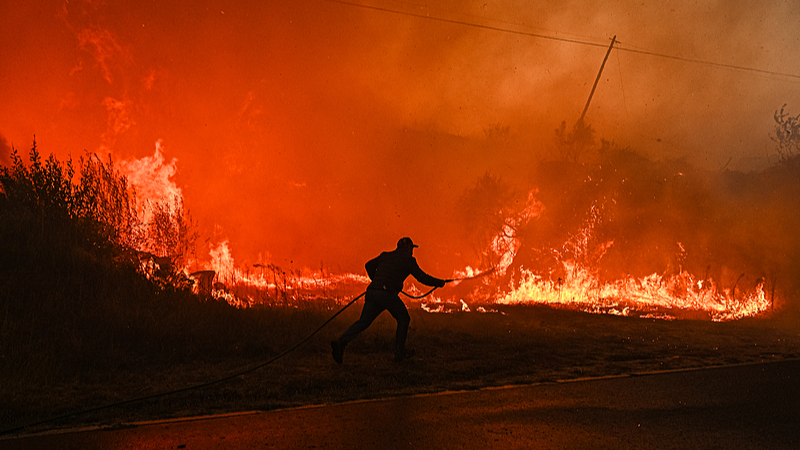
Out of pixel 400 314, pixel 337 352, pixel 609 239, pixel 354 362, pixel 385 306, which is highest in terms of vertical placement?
pixel 609 239

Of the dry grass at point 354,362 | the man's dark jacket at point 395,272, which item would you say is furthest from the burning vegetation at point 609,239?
the man's dark jacket at point 395,272

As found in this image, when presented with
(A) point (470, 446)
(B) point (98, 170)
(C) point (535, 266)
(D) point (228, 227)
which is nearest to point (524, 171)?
(C) point (535, 266)

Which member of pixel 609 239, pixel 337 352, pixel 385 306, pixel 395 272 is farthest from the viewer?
pixel 609 239

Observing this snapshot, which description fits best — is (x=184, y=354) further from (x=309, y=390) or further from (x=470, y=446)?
(x=470, y=446)

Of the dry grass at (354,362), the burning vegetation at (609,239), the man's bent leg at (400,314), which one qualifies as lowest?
the dry grass at (354,362)

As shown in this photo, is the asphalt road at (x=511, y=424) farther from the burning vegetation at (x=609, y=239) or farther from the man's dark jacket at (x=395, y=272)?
the burning vegetation at (x=609, y=239)

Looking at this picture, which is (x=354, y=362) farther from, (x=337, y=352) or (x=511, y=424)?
(x=511, y=424)

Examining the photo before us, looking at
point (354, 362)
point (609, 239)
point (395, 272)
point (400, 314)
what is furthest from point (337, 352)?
point (609, 239)

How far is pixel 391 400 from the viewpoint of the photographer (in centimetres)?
640

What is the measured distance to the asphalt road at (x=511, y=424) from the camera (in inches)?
188

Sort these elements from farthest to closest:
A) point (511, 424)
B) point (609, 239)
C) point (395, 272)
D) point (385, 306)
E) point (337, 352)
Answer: point (609, 239) → point (395, 272) → point (385, 306) → point (337, 352) → point (511, 424)

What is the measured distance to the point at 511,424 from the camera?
214 inches

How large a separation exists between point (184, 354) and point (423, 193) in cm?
2979

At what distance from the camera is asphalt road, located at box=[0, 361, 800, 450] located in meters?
4.78
